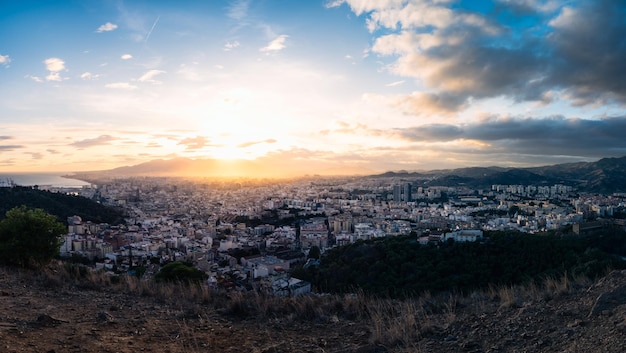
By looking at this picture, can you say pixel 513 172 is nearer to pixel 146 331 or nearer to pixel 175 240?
pixel 175 240

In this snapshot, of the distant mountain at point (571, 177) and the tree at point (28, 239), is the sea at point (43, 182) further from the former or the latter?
the distant mountain at point (571, 177)

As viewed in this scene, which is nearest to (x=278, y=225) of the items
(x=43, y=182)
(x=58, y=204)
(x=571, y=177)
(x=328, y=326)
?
(x=58, y=204)

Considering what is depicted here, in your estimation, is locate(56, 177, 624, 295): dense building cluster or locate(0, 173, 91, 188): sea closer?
locate(56, 177, 624, 295): dense building cluster

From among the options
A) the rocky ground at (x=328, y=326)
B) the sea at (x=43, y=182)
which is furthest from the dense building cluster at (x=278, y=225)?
the sea at (x=43, y=182)

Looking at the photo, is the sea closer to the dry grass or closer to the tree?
the tree

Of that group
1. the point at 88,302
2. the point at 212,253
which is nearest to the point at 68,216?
the point at 212,253

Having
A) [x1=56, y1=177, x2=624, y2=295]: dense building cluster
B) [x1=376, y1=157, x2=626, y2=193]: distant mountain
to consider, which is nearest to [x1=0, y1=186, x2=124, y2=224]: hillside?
[x1=56, y1=177, x2=624, y2=295]: dense building cluster
